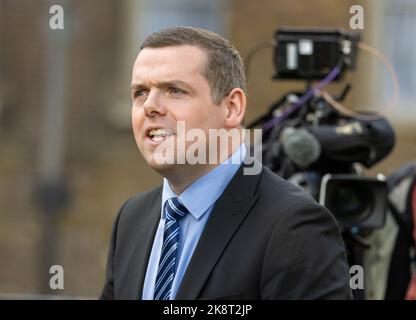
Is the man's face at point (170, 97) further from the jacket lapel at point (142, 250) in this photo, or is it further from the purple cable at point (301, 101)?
the purple cable at point (301, 101)

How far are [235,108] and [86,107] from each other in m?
7.92

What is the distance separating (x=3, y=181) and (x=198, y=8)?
2.79 m

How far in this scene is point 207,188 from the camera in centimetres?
275

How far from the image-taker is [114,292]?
2.92 m

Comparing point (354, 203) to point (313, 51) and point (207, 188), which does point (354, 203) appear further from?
point (207, 188)

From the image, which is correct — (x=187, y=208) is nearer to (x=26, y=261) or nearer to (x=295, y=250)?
(x=295, y=250)

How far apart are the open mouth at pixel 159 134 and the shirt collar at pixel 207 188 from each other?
0.16 metres

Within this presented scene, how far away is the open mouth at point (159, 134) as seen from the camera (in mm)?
2668

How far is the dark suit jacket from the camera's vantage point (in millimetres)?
2514

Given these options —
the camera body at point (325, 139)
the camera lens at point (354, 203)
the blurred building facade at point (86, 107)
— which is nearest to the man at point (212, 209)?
the camera body at point (325, 139)

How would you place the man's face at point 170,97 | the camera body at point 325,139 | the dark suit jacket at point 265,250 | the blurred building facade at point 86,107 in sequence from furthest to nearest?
the blurred building facade at point 86,107, the camera body at point 325,139, the man's face at point 170,97, the dark suit jacket at point 265,250

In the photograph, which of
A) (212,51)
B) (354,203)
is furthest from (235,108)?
(354,203)
